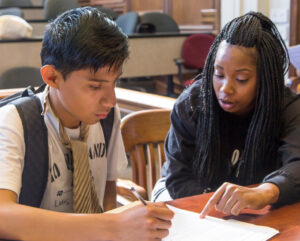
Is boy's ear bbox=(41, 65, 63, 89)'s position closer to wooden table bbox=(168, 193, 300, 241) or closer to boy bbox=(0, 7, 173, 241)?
boy bbox=(0, 7, 173, 241)

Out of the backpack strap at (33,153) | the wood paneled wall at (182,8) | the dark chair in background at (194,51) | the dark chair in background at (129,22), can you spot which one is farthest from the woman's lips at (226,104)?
the wood paneled wall at (182,8)

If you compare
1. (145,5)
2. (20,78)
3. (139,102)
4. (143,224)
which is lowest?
(20,78)

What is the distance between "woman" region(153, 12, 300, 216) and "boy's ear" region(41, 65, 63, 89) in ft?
1.41

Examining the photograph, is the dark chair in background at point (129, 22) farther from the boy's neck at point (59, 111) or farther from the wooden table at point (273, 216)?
the wooden table at point (273, 216)

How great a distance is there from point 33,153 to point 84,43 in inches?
11.2

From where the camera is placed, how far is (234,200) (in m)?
1.02

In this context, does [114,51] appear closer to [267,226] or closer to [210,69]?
[210,69]

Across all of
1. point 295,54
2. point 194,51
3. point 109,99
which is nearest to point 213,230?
point 109,99

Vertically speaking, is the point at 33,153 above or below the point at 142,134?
above

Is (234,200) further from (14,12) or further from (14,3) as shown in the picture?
(14,3)

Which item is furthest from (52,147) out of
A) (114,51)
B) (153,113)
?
(153,113)

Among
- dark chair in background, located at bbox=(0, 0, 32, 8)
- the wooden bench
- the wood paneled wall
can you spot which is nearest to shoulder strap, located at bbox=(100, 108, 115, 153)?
the wooden bench

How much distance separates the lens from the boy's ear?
1.16 metres

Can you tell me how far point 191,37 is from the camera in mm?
5332
